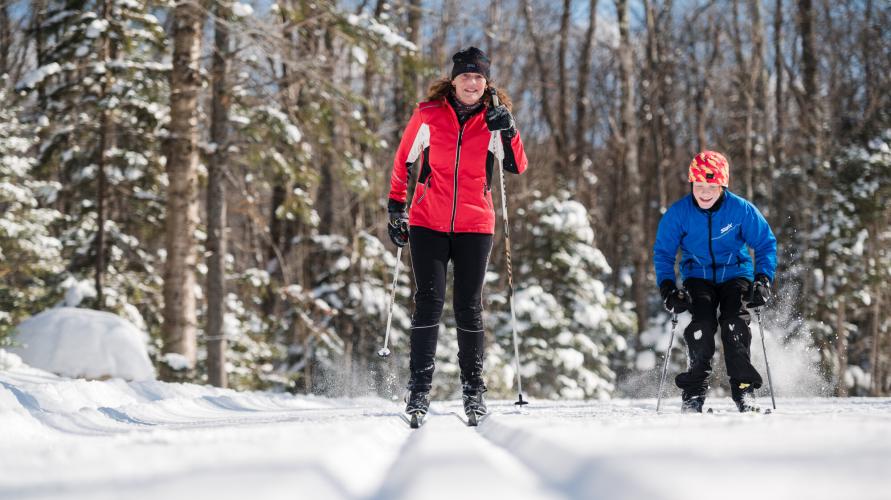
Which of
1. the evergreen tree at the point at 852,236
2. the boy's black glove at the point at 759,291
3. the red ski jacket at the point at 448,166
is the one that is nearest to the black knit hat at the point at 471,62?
the red ski jacket at the point at 448,166

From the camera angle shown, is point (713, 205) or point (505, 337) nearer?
point (713, 205)

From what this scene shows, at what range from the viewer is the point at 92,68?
13148 mm

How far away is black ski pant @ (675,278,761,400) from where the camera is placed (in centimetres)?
546

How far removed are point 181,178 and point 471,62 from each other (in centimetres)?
755

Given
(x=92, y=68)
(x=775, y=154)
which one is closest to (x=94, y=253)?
(x=92, y=68)

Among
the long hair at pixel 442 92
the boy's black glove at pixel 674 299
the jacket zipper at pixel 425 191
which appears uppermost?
the long hair at pixel 442 92

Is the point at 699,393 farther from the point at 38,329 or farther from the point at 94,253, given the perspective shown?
the point at 94,253

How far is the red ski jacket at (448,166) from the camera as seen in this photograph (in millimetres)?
5008

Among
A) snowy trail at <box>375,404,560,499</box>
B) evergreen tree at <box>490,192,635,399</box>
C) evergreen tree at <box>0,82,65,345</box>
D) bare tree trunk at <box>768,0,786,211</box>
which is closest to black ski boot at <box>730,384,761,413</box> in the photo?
snowy trail at <box>375,404,560,499</box>

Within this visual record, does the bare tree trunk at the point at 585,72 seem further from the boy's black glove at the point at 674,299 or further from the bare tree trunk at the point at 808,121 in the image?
the boy's black glove at the point at 674,299

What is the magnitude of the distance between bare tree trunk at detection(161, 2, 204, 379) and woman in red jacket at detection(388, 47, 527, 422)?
721 centimetres

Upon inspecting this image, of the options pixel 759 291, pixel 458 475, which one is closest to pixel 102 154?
pixel 759 291

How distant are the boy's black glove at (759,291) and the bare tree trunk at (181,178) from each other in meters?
8.19

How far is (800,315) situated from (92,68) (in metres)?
15.3
